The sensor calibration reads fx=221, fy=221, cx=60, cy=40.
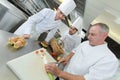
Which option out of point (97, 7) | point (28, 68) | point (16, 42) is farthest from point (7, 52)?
point (97, 7)

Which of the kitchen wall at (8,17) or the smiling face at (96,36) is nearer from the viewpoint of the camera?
the smiling face at (96,36)

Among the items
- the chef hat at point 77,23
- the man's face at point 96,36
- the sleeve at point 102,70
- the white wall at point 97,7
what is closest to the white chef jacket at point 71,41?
the chef hat at point 77,23

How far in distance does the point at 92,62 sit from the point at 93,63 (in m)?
0.01

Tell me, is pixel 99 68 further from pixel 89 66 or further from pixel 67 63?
pixel 67 63

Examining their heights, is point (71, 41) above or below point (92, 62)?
below

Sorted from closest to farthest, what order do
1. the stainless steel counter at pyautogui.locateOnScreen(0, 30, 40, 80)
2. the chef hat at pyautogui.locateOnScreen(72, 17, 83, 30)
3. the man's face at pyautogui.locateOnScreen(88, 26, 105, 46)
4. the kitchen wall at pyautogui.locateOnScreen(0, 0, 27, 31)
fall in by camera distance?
the stainless steel counter at pyautogui.locateOnScreen(0, 30, 40, 80) → the man's face at pyautogui.locateOnScreen(88, 26, 105, 46) → the kitchen wall at pyautogui.locateOnScreen(0, 0, 27, 31) → the chef hat at pyautogui.locateOnScreen(72, 17, 83, 30)

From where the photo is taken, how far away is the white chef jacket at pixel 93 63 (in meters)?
1.42

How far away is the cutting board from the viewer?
1287mm

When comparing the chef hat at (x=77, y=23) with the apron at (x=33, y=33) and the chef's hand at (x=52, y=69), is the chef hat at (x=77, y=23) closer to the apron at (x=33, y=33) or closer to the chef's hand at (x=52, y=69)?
the apron at (x=33, y=33)

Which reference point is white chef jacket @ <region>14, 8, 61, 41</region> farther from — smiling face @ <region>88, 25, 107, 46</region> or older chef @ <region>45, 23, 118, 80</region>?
smiling face @ <region>88, 25, 107, 46</region>

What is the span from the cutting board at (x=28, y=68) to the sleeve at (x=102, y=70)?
0.30 m

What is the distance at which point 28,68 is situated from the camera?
52.4 inches

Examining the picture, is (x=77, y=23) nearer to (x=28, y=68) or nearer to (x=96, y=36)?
(x=96, y=36)

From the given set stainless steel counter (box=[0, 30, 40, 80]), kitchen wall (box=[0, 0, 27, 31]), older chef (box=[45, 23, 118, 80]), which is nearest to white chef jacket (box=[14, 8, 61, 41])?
kitchen wall (box=[0, 0, 27, 31])
